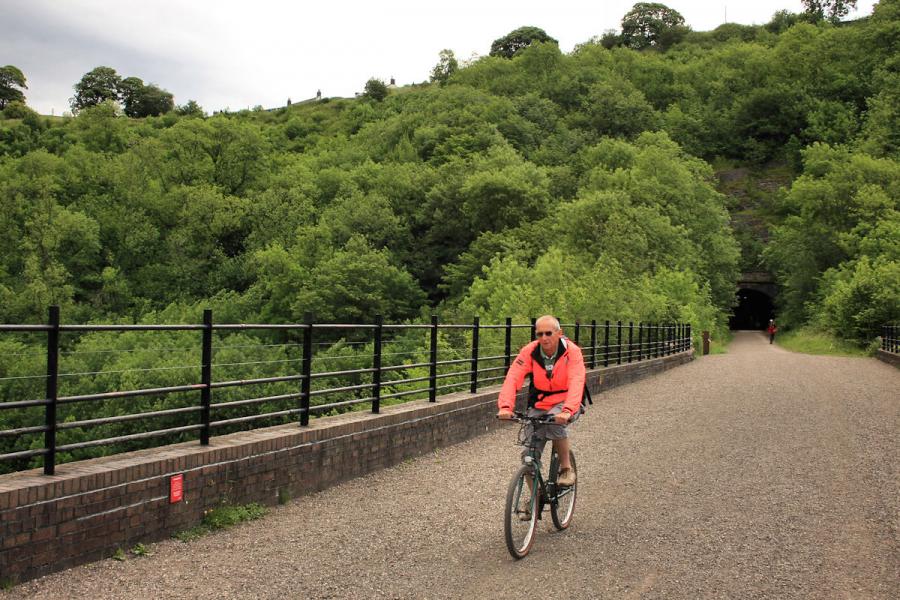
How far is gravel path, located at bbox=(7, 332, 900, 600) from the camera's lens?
17.2 feet

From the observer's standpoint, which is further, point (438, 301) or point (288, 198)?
point (288, 198)

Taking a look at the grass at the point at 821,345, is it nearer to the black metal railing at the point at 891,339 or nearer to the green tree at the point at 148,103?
the black metal railing at the point at 891,339

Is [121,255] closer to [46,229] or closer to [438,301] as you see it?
[46,229]

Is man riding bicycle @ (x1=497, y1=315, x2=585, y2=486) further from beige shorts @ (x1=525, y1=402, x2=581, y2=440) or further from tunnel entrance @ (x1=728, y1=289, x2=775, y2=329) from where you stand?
tunnel entrance @ (x1=728, y1=289, x2=775, y2=329)

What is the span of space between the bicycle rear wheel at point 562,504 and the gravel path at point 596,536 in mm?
100

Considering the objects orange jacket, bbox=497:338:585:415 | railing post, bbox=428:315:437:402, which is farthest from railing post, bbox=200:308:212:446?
railing post, bbox=428:315:437:402

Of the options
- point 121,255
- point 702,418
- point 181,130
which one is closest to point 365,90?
point 181,130

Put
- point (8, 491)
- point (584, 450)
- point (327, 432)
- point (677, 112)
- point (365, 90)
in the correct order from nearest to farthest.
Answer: point (8, 491) → point (327, 432) → point (584, 450) → point (677, 112) → point (365, 90)

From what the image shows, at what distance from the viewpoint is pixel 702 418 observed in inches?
575

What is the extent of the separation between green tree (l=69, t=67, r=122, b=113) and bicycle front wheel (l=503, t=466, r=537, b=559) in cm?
15527

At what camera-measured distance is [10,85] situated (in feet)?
475

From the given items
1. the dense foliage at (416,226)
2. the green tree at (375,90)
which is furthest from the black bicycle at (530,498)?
the green tree at (375,90)

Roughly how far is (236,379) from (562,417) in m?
11.3

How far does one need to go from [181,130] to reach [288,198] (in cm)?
1149
